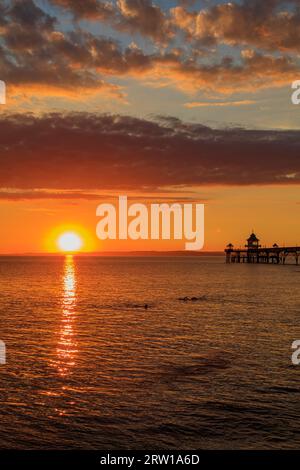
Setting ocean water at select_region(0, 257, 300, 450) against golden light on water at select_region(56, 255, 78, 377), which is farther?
golden light on water at select_region(56, 255, 78, 377)

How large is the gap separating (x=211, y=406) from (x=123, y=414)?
146 inches

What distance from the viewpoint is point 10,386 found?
74.2ft

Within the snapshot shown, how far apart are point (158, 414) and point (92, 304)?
41.0 m

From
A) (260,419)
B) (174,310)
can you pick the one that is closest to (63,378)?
(260,419)

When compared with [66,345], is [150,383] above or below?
below

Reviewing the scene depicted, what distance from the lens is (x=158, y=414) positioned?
19109mm

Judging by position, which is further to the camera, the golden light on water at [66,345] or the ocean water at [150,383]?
the golden light on water at [66,345]

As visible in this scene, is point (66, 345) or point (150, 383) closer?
point (150, 383)

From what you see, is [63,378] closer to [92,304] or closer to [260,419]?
[260,419]
